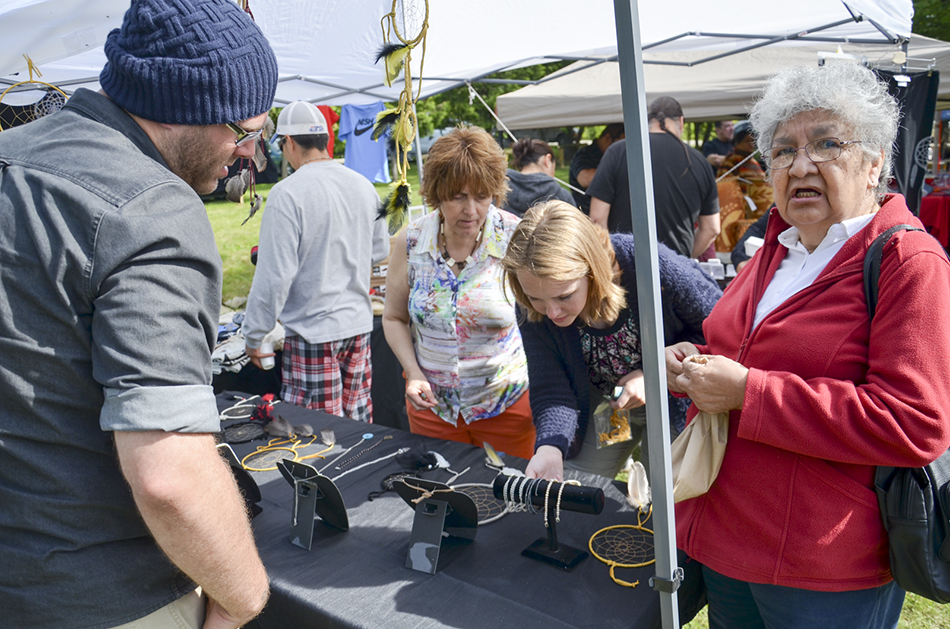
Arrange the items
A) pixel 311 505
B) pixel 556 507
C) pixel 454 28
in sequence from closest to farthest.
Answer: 1. pixel 556 507
2. pixel 311 505
3. pixel 454 28

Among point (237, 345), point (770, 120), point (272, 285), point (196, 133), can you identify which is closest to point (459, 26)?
point (272, 285)

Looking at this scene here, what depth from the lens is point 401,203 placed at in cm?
190

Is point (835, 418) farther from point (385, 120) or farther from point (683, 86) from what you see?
point (683, 86)

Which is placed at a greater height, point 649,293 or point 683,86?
point 683,86

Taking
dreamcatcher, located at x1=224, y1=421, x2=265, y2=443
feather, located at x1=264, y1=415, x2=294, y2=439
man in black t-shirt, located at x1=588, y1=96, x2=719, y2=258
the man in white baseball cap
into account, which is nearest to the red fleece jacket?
feather, located at x1=264, y1=415, x2=294, y2=439

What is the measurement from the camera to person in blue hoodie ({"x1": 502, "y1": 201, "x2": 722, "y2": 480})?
1.59m

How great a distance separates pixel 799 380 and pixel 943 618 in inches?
66.6

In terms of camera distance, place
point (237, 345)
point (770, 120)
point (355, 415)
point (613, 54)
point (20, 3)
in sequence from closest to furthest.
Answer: point (770, 120) → point (20, 3) → point (355, 415) → point (237, 345) → point (613, 54)

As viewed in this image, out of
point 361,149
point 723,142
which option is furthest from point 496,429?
point 361,149

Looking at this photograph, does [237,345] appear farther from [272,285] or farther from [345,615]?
[345,615]

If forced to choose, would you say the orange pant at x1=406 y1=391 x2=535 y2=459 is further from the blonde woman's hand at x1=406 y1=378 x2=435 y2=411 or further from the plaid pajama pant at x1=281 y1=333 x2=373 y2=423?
the plaid pajama pant at x1=281 y1=333 x2=373 y2=423

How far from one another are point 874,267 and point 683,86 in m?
5.41

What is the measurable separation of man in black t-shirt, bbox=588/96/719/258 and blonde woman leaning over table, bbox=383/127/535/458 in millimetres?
1696

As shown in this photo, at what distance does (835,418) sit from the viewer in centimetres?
101
